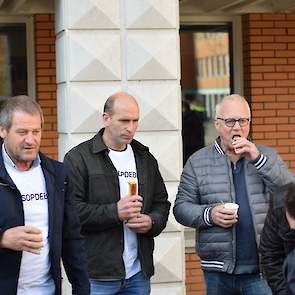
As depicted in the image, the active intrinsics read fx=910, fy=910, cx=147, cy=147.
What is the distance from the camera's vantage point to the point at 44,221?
14.4ft

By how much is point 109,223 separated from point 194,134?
3933 mm

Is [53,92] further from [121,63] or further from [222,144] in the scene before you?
[222,144]

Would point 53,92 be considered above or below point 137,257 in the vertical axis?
above

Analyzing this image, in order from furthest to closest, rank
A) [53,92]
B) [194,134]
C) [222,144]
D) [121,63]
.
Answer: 1. [194,134]
2. [53,92]
3. [121,63]
4. [222,144]

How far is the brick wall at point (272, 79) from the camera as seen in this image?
27.8 ft

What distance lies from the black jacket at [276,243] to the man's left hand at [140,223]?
27.3 inches

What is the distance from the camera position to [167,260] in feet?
21.1

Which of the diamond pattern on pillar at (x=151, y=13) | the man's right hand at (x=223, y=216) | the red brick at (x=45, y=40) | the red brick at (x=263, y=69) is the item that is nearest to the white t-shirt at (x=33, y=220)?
the man's right hand at (x=223, y=216)

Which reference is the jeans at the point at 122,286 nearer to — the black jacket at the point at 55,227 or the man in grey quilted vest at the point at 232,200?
the man in grey quilted vest at the point at 232,200

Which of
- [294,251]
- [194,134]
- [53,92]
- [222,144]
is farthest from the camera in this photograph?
[194,134]

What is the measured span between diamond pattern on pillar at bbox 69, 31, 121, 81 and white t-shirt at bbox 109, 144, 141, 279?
4.10 feet

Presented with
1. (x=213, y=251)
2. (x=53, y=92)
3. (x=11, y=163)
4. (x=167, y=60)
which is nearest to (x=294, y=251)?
(x=213, y=251)

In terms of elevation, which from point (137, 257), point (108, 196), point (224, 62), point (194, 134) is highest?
point (224, 62)

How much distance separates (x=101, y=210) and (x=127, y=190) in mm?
220
